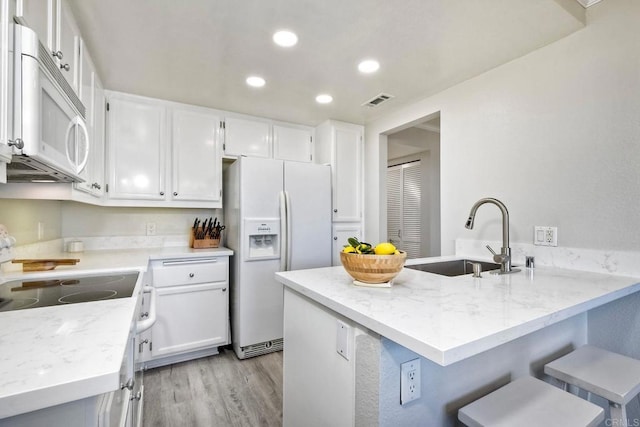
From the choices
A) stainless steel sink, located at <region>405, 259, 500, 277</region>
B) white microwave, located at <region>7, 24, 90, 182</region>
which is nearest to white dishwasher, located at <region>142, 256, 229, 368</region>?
white microwave, located at <region>7, 24, 90, 182</region>

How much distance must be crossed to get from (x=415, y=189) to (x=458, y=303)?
3.55 metres

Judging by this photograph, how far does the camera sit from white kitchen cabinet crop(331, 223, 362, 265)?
10.0ft

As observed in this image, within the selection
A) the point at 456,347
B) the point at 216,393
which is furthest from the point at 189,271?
the point at 456,347

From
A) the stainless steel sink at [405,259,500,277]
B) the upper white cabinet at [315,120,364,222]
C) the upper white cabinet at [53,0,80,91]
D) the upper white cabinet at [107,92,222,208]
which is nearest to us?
the upper white cabinet at [53,0,80,91]

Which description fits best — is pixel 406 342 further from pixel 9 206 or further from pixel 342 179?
pixel 342 179

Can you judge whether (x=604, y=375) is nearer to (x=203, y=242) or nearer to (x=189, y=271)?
(x=189, y=271)

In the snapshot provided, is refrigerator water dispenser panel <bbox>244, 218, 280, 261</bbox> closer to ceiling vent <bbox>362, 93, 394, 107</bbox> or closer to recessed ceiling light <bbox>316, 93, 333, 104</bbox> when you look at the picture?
recessed ceiling light <bbox>316, 93, 333, 104</bbox>

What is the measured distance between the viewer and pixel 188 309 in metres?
2.51

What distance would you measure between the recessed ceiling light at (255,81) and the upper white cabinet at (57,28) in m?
1.02

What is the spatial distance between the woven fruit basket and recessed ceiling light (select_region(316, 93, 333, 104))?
1.79 metres

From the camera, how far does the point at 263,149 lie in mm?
3092

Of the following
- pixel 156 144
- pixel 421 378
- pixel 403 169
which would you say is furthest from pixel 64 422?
pixel 403 169

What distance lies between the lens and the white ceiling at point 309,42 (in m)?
1.53

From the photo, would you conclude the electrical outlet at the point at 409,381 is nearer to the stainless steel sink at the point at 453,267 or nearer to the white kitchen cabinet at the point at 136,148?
the stainless steel sink at the point at 453,267
